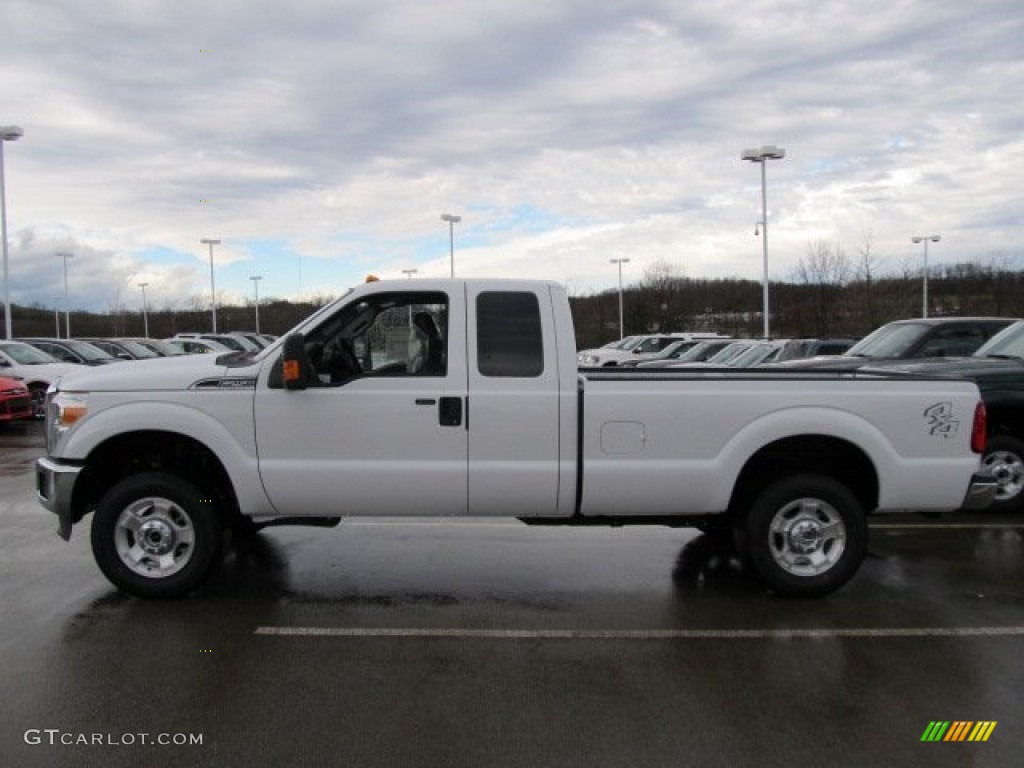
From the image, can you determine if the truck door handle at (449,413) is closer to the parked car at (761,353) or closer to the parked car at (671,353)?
the parked car at (761,353)

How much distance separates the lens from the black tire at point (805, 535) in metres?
5.66

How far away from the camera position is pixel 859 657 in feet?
15.6

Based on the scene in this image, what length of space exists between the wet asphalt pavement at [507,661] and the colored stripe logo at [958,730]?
0.03 m

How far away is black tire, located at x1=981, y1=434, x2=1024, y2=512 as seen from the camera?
8.06 metres

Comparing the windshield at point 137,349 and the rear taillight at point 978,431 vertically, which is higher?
the windshield at point 137,349

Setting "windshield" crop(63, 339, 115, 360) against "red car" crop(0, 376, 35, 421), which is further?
"windshield" crop(63, 339, 115, 360)

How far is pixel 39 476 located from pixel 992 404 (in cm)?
796

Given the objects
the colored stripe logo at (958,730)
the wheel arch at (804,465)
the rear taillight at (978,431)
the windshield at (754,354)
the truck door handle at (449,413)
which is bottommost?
the colored stripe logo at (958,730)

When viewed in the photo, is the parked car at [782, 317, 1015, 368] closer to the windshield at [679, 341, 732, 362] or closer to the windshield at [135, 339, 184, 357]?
the windshield at [679, 341, 732, 362]

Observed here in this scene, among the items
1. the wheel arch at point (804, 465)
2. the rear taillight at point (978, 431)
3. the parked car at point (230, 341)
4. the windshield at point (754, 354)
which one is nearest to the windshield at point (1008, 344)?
the rear taillight at point (978, 431)

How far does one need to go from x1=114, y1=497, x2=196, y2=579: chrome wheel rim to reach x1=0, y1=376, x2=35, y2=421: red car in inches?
458

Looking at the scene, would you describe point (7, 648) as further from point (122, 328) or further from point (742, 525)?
point (122, 328)

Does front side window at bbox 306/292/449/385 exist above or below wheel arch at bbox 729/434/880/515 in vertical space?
above

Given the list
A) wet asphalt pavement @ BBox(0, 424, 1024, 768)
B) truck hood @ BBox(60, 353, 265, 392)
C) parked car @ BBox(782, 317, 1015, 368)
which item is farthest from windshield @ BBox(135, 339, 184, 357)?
truck hood @ BBox(60, 353, 265, 392)
